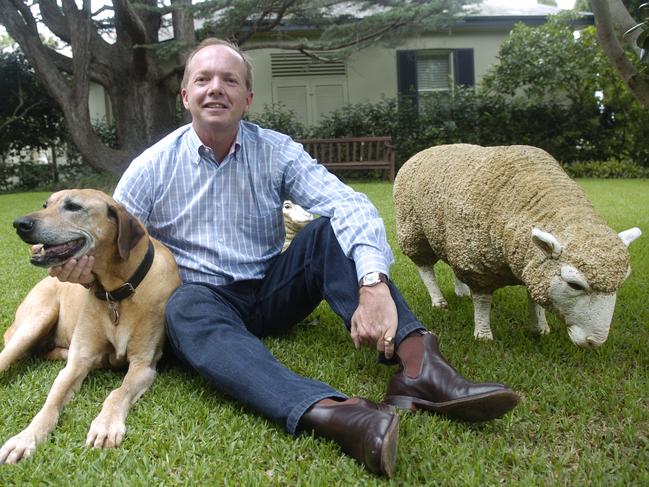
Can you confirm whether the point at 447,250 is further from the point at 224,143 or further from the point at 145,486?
the point at 145,486

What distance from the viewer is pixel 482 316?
3639 mm

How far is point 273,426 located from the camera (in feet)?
8.09

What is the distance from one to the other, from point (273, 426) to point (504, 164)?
1957 mm

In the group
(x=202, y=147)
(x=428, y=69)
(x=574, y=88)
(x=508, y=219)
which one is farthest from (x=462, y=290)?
(x=428, y=69)

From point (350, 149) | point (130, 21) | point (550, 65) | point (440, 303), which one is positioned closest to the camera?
point (440, 303)

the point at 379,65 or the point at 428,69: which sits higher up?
the point at 379,65

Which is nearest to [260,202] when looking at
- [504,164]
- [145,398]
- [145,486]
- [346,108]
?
[145,398]

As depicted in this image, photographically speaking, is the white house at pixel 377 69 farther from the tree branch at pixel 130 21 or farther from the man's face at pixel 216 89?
the man's face at pixel 216 89

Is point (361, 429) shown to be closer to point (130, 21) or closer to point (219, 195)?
point (219, 195)

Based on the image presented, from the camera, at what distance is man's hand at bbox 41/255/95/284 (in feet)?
8.74

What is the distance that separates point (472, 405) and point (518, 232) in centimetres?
113

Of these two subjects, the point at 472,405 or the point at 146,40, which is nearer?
the point at 472,405

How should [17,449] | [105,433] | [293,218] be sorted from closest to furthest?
[17,449]
[105,433]
[293,218]

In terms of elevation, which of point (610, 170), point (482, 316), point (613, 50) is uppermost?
point (613, 50)
